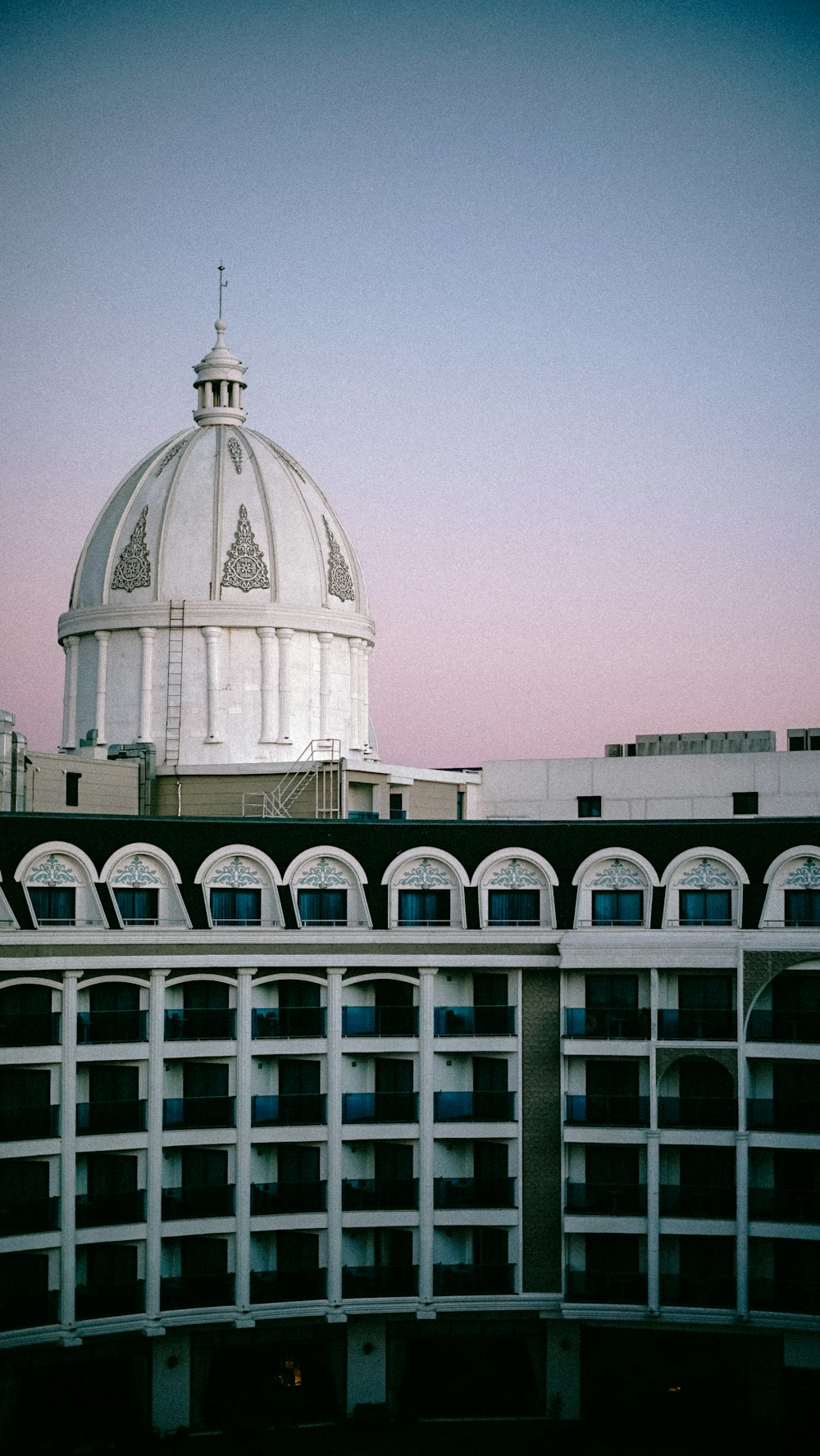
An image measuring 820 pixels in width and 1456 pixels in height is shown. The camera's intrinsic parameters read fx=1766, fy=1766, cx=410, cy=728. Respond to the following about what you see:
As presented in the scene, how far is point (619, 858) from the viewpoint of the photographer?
63.1 meters

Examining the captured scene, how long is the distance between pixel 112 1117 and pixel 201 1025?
4307 millimetres

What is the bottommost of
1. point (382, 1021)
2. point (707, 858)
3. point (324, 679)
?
point (382, 1021)

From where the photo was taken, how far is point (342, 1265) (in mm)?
61594

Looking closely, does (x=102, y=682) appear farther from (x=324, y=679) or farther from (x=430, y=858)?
(x=430, y=858)

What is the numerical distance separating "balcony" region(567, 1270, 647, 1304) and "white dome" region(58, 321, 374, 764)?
3167 cm

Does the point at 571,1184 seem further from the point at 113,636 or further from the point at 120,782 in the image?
the point at 113,636

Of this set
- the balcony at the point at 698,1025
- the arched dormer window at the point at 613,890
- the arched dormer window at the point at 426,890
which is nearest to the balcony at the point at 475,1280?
the balcony at the point at 698,1025

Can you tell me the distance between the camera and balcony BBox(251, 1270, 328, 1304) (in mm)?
60750

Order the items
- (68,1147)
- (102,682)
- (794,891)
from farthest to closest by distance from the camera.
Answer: (102,682)
(794,891)
(68,1147)

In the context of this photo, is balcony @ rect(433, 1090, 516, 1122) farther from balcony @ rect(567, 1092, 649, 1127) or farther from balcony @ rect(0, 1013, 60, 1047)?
balcony @ rect(0, 1013, 60, 1047)

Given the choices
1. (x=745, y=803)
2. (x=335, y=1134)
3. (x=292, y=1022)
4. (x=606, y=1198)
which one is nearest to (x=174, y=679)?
(x=292, y=1022)

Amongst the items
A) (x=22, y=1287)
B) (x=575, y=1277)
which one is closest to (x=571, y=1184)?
(x=575, y=1277)

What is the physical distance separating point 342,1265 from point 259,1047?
8.16 m

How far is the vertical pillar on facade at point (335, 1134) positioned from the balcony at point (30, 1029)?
9557mm
